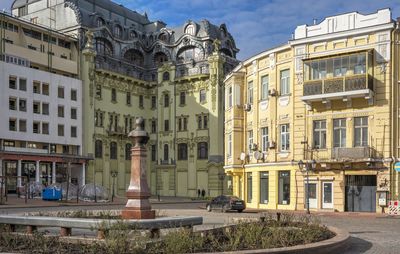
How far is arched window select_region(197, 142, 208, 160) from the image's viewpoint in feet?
230

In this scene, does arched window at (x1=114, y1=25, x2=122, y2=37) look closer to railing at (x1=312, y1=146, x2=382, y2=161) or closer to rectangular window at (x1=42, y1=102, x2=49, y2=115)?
rectangular window at (x1=42, y1=102, x2=49, y2=115)

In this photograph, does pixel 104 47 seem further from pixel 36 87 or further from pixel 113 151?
pixel 113 151

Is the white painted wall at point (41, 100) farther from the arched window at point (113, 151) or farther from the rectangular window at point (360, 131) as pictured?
the rectangular window at point (360, 131)

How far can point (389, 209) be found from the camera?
32875 millimetres

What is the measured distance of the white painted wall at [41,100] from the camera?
189 ft

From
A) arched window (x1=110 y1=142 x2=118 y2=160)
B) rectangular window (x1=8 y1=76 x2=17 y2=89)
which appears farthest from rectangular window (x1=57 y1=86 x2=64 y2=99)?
arched window (x1=110 y1=142 x2=118 y2=160)

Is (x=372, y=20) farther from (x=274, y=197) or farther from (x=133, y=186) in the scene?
(x=133, y=186)

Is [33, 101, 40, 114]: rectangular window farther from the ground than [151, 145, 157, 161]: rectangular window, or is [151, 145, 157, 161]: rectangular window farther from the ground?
[33, 101, 40, 114]: rectangular window

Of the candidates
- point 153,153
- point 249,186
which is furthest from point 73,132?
point 249,186

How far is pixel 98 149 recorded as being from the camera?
6831 cm

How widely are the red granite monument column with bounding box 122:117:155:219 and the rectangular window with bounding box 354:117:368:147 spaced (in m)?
20.3

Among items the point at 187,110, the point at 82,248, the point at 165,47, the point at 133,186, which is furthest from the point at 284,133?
the point at 165,47

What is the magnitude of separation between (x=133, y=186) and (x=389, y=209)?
20.1 meters

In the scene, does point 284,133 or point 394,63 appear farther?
point 284,133
